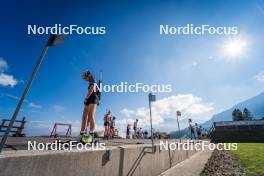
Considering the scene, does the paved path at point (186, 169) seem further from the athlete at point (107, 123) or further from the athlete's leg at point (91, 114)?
the athlete at point (107, 123)

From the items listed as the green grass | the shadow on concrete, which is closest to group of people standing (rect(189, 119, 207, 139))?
the green grass

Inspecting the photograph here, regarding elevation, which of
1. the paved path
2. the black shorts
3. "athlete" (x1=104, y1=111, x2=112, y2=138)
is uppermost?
the black shorts

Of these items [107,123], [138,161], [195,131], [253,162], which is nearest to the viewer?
[138,161]

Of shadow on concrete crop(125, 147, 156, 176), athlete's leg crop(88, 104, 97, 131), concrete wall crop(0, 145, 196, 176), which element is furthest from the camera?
athlete's leg crop(88, 104, 97, 131)

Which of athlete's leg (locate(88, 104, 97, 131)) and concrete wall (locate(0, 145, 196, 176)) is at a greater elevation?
athlete's leg (locate(88, 104, 97, 131))

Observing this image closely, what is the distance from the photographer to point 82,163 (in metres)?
3.91

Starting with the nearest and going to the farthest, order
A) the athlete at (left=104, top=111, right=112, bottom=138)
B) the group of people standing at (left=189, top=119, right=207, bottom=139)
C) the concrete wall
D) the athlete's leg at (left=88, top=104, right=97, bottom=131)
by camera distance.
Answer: the concrete wall
the athlete's leg at (left=88, top=104, right=97, bottom=131)
the athlete at (left=104, top=111, right=112, bottom=138)
the group of people standing at (left=189, top=119, right=207, bottom=139)

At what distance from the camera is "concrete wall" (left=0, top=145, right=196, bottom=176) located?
8.87 ft

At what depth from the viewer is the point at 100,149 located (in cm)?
447

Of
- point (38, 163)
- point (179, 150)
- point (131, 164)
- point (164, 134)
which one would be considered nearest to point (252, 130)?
point (164, 134)

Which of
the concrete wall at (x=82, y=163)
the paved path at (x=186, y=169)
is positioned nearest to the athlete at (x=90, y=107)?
the concrete wall at (x=82, y=163)

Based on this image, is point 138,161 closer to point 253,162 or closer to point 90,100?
point 90,100

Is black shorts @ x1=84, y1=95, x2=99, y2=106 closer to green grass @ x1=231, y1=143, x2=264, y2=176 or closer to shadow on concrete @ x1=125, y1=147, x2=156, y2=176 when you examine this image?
shadow on concrete @ x1=125, y1=147, x2=156, y2=176

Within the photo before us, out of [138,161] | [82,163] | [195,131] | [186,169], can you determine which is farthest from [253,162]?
[195,131]
